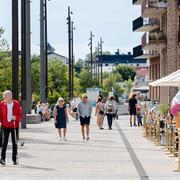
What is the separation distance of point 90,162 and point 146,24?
2050 inches

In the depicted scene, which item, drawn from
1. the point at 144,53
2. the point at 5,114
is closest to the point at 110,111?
the point at 5,114

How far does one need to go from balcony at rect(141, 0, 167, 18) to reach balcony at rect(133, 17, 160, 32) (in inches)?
213

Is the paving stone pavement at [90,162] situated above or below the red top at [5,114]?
below

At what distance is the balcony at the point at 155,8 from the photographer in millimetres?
54800

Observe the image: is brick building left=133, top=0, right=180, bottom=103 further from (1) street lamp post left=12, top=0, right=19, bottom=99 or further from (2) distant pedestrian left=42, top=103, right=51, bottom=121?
(1) street lamp post left=12, top=0, right=19, bottom=99

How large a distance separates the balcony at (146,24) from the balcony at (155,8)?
542 cm

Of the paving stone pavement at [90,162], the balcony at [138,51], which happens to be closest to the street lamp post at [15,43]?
the paving stone pavement at [90,162]

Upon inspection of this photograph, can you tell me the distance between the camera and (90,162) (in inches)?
709

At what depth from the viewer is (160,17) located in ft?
205

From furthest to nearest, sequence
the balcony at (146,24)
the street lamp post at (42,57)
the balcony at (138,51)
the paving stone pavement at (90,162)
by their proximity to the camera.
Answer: the balcony at (138,51) < the balcony at (146,24) < the street lamp post at (42,57) < the paving stone pavement at (90,162)

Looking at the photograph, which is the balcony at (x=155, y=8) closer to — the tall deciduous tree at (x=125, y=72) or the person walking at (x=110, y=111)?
the person walking at (x=110, y=111)

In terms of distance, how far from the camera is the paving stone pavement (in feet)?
49.8

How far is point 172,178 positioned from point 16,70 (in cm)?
1331

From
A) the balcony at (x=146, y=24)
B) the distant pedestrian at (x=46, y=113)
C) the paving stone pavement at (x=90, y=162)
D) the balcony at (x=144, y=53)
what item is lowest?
the paving stone pavement at (x=90, y=162)
